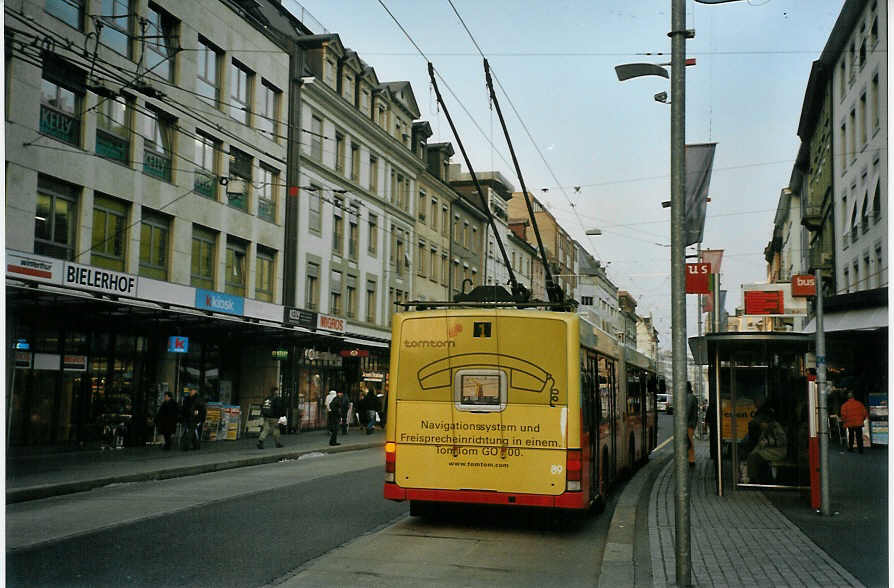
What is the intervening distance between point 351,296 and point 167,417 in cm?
1679

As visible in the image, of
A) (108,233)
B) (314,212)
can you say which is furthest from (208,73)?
(314,212)

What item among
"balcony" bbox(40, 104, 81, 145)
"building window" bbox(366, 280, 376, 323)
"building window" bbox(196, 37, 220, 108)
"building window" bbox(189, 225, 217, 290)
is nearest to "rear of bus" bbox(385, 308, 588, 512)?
"balcony" bbox(40, 104, 81, 145)

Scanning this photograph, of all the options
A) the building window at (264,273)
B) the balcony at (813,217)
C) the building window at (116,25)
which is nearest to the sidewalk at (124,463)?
the building window at (264,273)

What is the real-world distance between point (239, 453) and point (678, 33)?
18.4 m

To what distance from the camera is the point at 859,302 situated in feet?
67.7

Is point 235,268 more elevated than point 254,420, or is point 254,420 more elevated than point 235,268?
point 235,268

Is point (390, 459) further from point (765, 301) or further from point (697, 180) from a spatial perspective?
point (765, 301)

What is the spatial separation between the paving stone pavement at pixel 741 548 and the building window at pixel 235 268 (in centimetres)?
1933

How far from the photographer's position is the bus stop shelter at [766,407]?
14461mm

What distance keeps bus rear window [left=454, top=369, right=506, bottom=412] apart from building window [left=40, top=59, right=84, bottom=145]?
1378 centimetres

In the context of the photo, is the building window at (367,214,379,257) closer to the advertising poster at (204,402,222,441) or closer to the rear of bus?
the advertising poster at (204,402,222,441)

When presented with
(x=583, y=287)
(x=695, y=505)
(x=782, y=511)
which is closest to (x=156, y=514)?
(x=695, y=505)

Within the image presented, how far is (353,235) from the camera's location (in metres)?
40.4

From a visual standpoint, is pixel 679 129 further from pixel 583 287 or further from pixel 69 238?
pixel 583 287
